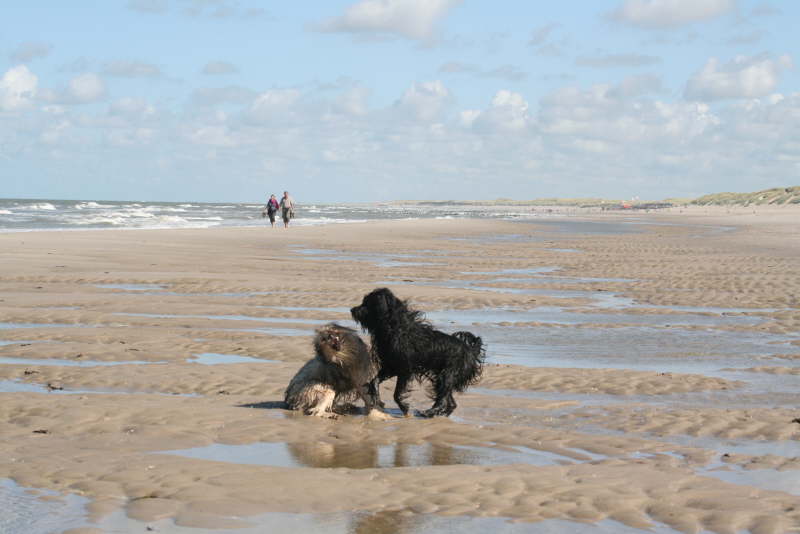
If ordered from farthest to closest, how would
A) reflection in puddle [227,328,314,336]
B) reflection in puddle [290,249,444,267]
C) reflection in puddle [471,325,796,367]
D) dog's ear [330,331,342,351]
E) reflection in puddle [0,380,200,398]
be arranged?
1. reflection in puddle [290,249,444,267]
2. reflection in puddle [227,328,314,336]
3. reflection in puddle [471,325,796,367]
4. reflection in puddle [0,380,200,398]
5. dog's ear [330,331,342,351]

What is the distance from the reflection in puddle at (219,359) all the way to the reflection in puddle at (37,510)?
4.53 m

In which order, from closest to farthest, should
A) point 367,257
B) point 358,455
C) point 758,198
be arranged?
point 358,455
point 367,257
point 758,198

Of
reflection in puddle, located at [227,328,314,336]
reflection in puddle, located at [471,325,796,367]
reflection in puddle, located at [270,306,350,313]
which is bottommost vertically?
reflection in puddle, located at [471,325,796,367]

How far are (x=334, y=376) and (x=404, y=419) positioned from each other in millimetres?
699

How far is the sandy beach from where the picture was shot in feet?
15.7

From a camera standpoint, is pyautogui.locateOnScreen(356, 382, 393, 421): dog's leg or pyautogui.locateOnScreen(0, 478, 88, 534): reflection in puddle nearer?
pyautogui.locateOnScreen(0, 478, 88, 534): reflection in puddle

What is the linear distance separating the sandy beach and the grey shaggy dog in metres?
0.18

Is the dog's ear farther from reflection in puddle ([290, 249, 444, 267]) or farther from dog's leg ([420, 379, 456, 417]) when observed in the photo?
reflection in puddle ([290, 249, 444, 267])

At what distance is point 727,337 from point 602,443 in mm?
6085

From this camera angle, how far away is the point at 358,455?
6094 mm

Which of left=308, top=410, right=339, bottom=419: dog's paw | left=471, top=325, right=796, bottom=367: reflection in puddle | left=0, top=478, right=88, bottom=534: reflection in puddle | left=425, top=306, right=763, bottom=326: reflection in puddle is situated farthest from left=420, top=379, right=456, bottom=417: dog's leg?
left=425, top=306, right=763, bottom=326: reflection in puddle

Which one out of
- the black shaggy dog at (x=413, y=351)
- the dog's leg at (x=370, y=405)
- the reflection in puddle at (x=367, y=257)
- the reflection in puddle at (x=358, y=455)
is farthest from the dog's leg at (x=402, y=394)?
the reflection in puddle at (x=367, y=257)

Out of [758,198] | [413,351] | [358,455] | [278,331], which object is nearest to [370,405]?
[413,351]

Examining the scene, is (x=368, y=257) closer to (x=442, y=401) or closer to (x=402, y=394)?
(x=402, y=394)
